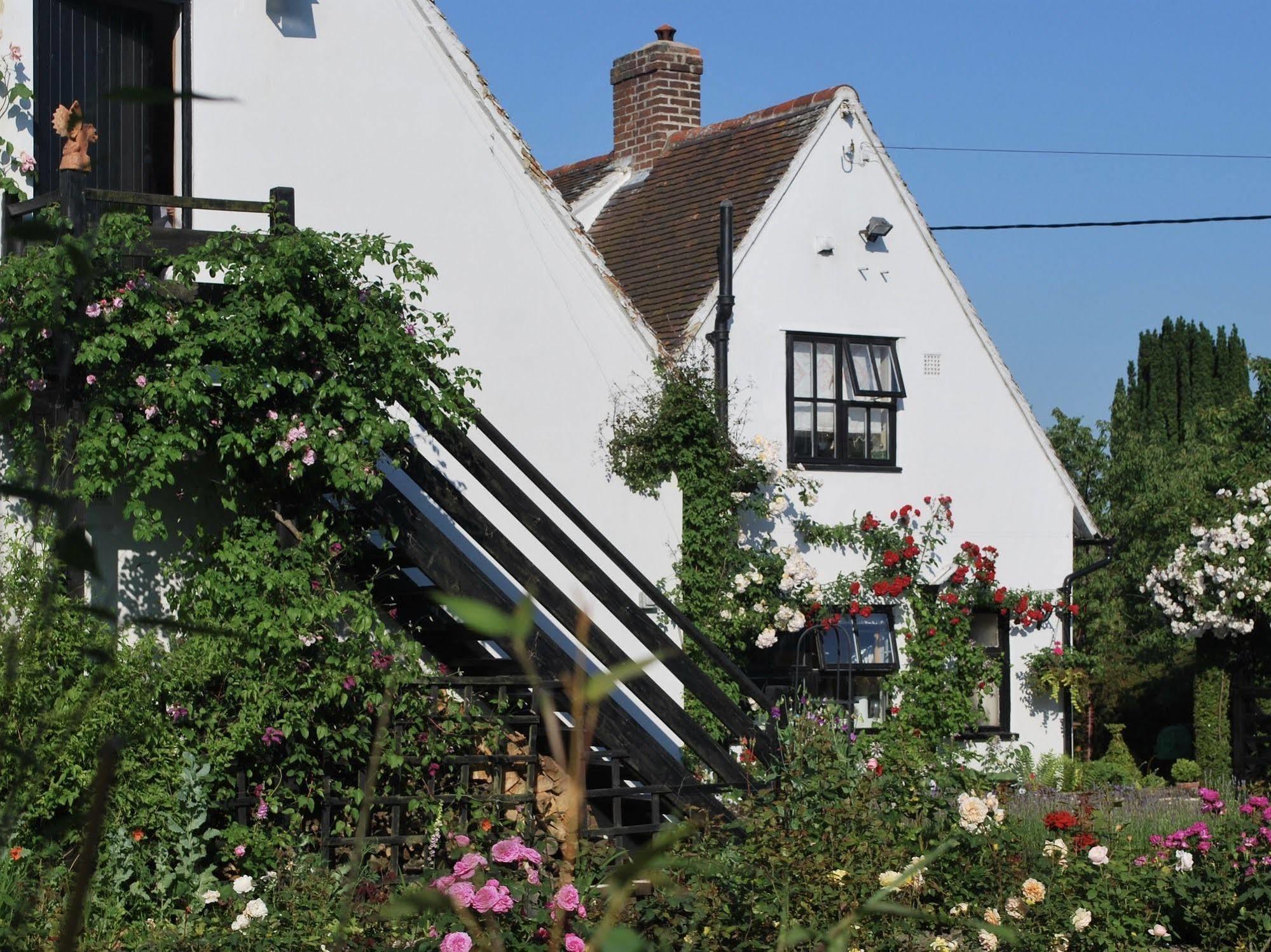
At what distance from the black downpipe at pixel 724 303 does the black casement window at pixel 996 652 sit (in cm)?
437

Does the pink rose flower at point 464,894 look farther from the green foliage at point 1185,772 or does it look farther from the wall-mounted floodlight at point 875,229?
the green foliage at point 1185,772

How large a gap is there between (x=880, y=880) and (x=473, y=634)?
12.1ft

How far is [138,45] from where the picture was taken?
975 cm

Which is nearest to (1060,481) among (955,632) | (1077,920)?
(955,632)

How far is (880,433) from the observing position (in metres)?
14.5

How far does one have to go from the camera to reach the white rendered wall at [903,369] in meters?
13.8

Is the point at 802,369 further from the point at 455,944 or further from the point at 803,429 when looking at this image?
the point at 455,944

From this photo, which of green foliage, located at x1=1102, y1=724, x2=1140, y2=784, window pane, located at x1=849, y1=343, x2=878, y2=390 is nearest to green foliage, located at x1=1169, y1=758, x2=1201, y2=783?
green foliage, located at x1=1102, y1=724, x2=1140, y2=784

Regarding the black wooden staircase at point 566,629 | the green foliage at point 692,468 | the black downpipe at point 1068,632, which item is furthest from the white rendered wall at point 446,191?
the black downpipe at point 1068,632

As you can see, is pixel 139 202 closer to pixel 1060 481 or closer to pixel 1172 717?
pixel 1060 481

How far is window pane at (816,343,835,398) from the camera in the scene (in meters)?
14.1

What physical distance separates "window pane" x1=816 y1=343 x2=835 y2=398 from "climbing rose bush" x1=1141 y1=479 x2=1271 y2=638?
544 cm

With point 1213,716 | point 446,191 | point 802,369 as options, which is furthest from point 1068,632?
point 446,191

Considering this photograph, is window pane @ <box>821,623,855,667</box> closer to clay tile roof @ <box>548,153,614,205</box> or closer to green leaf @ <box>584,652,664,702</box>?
clay tile roof @ <box>548,153,614,205</box>
